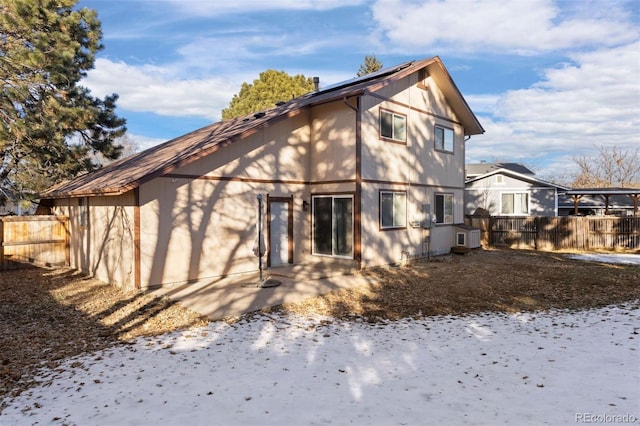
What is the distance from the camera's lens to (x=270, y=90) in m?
A: 32.8

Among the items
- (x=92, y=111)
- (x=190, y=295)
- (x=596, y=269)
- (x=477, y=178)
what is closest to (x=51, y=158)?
(x=92, y=111)

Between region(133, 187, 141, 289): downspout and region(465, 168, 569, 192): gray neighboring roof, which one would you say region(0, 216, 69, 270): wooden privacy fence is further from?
region(465, 168, 569, 192): gray neighboring roof

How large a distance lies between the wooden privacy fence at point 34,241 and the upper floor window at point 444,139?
529 inches

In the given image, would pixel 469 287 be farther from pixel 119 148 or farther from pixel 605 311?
pixel 119 148

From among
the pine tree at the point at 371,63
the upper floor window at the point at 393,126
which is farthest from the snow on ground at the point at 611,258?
the pine tree at the point at 371,63

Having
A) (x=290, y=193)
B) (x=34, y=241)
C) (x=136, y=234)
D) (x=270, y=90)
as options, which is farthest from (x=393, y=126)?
(x=270, y=90)

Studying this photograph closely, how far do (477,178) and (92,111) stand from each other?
1996cm

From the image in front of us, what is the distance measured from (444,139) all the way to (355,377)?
12.9 metres

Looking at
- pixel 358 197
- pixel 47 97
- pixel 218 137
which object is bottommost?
pixel 358 197

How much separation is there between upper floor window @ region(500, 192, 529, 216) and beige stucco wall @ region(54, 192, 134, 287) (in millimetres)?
20277

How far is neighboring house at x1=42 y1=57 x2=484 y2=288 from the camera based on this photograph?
9.83 m

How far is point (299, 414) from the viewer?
3.94m

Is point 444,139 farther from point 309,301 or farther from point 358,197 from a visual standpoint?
point 309,301

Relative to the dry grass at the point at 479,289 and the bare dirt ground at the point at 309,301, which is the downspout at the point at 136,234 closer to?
the bare dirt ground at the point at 309,301
